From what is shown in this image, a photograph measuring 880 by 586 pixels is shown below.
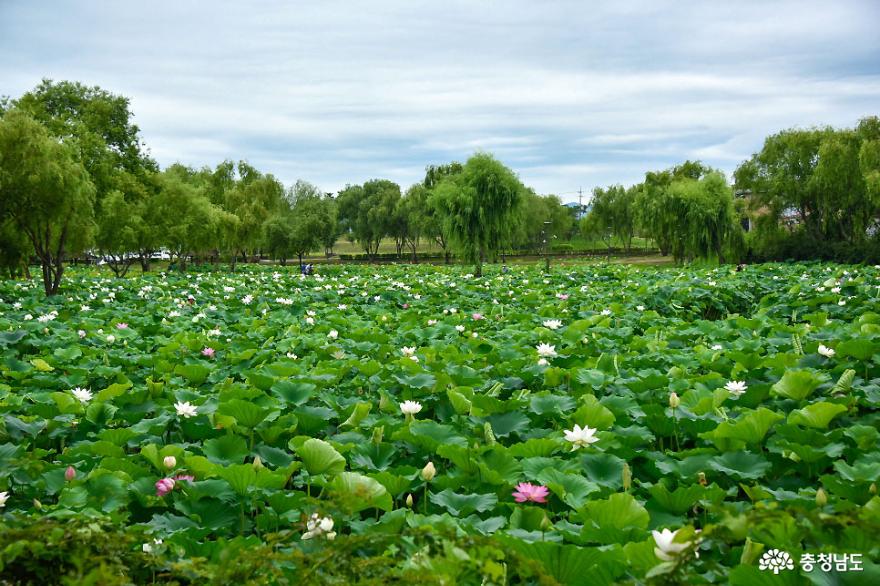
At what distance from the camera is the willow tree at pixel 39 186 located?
1225 cm

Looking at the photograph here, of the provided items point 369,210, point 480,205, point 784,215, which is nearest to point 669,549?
point 480,205

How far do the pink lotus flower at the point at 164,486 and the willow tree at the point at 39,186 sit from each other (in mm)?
11715

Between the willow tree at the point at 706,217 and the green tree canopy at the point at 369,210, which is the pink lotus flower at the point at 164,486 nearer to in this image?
the willow tree at the point at 706,217

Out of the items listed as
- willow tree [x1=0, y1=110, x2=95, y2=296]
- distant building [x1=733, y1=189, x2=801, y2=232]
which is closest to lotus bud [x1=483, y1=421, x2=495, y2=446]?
willow tree [x1=0, y1=110, x2=95, y2=296]

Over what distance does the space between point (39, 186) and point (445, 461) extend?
1310 cm

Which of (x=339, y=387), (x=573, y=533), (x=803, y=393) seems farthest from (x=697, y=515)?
(x=339, y=387)

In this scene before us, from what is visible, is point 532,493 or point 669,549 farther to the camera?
point 532,493

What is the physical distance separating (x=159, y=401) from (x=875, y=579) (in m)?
3.31

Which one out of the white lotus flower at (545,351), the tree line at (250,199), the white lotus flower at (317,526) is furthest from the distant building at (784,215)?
the white lotus flower at (317,526)

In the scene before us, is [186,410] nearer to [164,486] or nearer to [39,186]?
[164,486]

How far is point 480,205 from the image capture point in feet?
82.8

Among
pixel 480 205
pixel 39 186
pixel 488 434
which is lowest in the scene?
pixel 488 434

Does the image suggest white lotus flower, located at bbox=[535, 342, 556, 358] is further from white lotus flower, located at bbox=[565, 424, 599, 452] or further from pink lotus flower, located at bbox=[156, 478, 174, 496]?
pink lotus flower, located at bbox=[156, 478, 174, 496]

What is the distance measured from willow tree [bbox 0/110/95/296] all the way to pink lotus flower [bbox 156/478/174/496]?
38.4 ft
